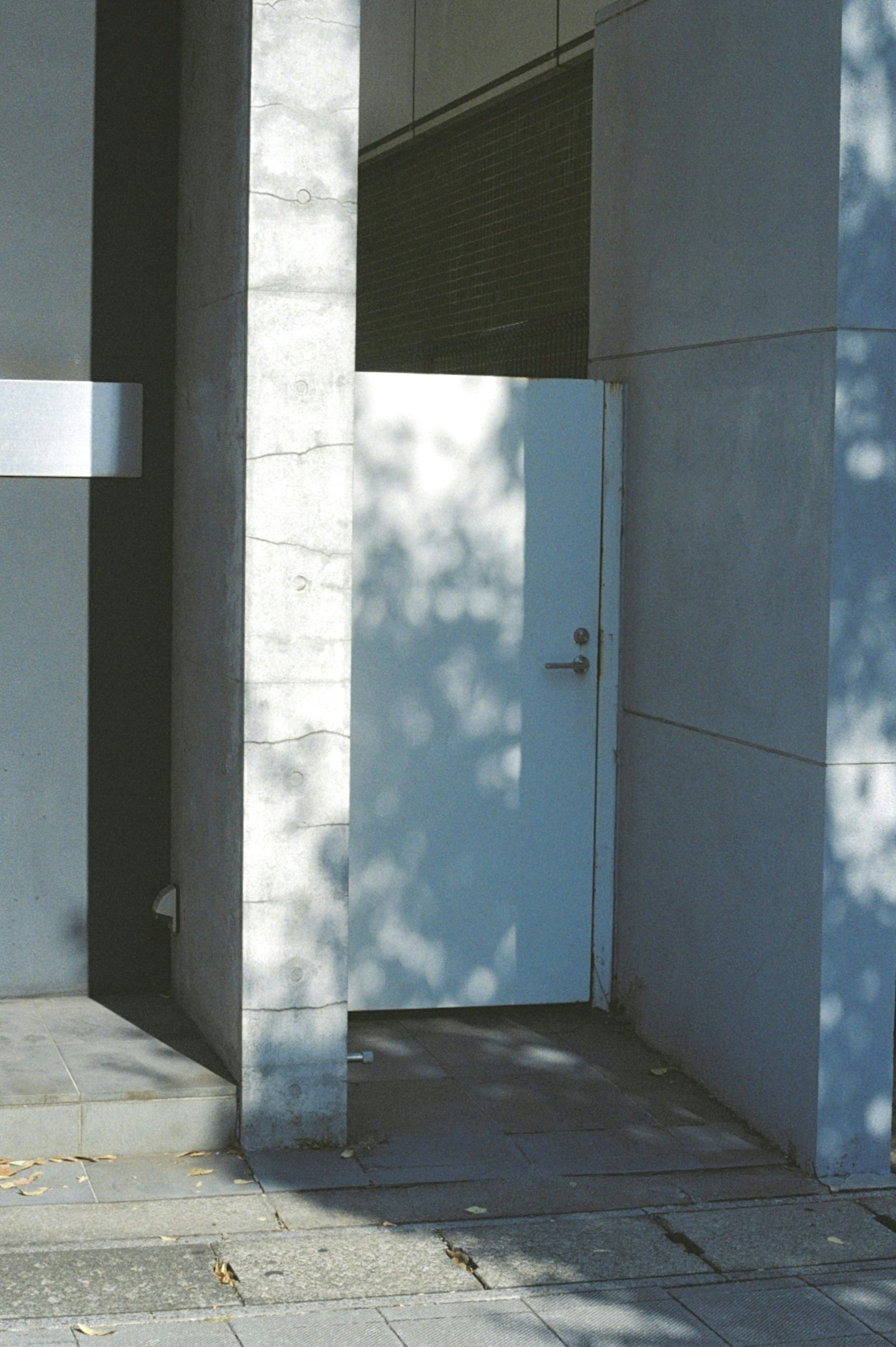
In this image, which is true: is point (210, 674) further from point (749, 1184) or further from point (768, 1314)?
point (768, 1314)

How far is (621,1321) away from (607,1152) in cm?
122

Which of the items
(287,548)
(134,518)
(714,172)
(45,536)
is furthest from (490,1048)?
(714,172)

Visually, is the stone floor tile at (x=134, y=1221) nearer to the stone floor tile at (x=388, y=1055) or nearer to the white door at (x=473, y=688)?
the stone floor tile at (x=388, y=1055)

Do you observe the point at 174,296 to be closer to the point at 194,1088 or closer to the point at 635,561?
the point at 635,561

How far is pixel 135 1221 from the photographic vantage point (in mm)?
5141

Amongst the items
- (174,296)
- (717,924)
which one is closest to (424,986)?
(717,924)

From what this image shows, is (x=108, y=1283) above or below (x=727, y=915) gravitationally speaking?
below

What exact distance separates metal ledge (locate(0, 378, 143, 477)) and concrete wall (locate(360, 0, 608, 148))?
12.1 feet

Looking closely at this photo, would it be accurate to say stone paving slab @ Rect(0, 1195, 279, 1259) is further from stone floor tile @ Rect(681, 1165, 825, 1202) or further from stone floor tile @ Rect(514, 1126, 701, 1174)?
stone floor tile @ Rect(681, 1165, 825, 1202)

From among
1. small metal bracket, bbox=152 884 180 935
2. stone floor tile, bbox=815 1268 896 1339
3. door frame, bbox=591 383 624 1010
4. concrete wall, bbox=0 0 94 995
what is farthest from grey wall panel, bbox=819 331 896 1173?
concrete wall, bbox=0 0 94 995

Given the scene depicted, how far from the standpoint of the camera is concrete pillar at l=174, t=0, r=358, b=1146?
5.58 meters

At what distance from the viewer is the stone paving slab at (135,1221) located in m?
5.02

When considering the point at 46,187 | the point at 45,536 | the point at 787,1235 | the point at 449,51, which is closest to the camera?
the point at 787,1235

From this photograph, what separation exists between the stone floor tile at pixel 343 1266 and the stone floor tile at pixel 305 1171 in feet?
1.10
